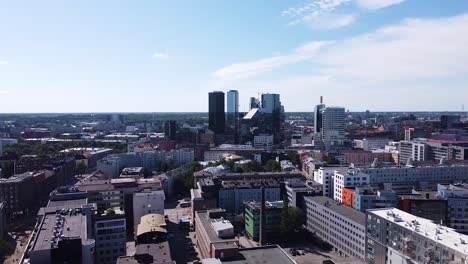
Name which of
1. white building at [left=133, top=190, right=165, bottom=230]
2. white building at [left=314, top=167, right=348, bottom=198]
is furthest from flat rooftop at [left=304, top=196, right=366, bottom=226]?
white building at [left=133, top=190, right=165, bottom=230]

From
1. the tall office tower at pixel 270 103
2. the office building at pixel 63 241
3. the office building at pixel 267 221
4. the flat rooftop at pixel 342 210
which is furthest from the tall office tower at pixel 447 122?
the office building at pixel 63 241

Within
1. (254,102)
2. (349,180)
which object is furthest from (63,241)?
(254,102)

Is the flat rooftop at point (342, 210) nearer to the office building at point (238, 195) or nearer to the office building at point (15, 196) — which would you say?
the office building at point (238, 195)

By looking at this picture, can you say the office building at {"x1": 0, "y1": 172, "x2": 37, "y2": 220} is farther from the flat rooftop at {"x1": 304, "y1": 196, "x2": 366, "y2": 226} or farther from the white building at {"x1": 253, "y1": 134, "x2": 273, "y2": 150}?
the white building at {"x1": 253, "y1": 134, "x2": 273, "y2": 150}

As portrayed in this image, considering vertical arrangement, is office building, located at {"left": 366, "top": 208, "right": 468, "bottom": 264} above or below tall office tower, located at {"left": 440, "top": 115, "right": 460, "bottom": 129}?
below

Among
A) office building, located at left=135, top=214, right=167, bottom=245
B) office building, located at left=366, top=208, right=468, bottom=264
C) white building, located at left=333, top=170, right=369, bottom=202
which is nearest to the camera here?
office building, located at left=366, top=208, right=468, bottom=264

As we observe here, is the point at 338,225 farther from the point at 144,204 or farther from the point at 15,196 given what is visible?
the point at 15,196

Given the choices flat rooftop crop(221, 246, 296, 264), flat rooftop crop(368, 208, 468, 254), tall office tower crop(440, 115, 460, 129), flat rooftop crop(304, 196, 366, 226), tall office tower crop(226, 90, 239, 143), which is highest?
tall office tower crop(226, 90, 239, 143)

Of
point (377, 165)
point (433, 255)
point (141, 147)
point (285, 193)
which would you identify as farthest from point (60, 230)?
Result: point (141, 147)
